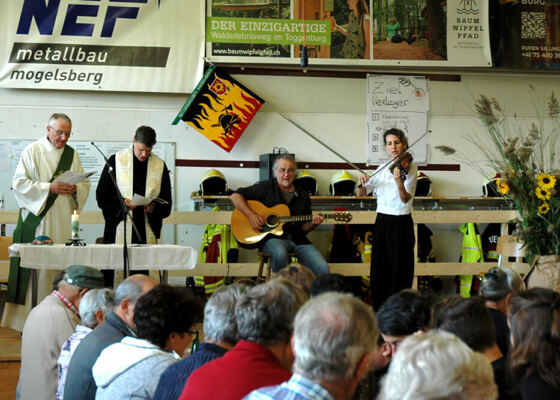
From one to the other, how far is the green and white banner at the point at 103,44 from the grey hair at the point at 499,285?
16.2 ft

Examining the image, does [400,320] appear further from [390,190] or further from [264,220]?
[264,220]

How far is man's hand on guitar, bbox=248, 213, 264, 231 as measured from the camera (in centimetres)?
607

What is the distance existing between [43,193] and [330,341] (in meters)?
4.61

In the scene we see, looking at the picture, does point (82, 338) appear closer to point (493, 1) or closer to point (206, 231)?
point (206, 231)

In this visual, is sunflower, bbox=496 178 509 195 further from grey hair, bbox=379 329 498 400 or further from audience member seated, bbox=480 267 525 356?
grey hair, bbox=379 329 498 400

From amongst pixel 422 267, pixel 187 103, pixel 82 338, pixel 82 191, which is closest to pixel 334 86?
pixel 187 103

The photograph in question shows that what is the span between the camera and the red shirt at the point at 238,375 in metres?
1.95

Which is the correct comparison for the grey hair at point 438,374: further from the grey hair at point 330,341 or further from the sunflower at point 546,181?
the sunflower at point 546,181

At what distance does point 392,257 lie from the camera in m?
5.90

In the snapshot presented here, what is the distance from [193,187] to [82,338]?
Answer: 4.85 m

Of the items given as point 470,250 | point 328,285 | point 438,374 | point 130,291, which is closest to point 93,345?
point 130,291

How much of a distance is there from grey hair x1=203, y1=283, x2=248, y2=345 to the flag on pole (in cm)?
531

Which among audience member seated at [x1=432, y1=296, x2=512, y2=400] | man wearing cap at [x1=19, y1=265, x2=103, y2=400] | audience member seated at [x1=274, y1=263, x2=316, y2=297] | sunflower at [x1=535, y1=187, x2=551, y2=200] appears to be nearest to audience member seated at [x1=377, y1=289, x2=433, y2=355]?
audience member seated at [x1=432, y1=296, x2=512, y2=400]

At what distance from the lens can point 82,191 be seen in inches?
242
